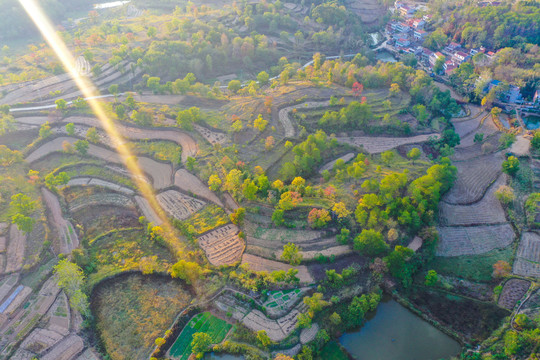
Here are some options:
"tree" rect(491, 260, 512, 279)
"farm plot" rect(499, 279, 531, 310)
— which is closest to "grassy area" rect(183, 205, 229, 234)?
"tree" rect(491, 260, 512, 279)

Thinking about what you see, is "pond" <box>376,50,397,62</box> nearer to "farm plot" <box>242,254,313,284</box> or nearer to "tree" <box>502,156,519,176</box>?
"tree" <box>502,156,519,176</box>

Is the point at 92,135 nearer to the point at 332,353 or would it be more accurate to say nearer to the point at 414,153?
the point at 332,353

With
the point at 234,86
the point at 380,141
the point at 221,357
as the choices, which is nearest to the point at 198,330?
the point at 221,357

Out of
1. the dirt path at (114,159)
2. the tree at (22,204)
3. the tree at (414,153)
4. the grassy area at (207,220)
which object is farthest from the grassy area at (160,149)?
the tree at (414,153)

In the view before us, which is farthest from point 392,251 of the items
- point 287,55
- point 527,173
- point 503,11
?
point 503,11

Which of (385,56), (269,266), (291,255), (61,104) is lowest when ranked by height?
(385,56)
